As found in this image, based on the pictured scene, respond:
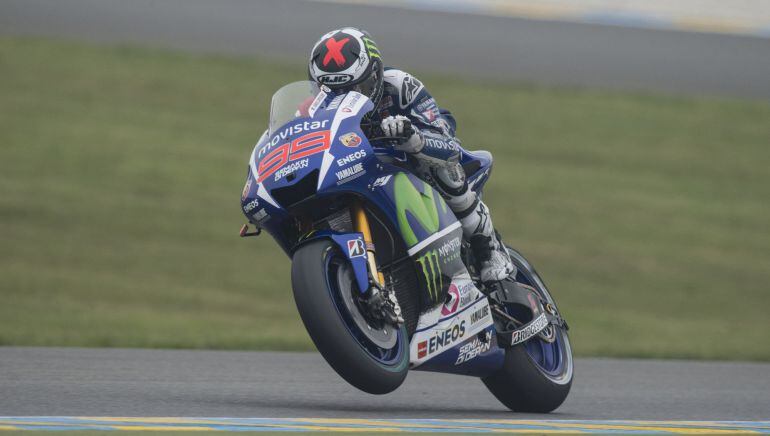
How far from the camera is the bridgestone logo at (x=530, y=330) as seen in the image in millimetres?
6461

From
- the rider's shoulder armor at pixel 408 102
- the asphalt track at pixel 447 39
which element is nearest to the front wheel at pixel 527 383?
the rider's shoulder armor at pixel 408 102

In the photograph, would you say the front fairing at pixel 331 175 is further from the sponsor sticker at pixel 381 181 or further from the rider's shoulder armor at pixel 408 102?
the rider's shoulder armor at pixel 408 102

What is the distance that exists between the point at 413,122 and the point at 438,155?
0.87 ft

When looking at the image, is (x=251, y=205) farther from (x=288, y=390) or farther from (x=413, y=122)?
(x=288, y=390)

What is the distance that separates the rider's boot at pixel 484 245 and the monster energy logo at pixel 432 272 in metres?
0.59

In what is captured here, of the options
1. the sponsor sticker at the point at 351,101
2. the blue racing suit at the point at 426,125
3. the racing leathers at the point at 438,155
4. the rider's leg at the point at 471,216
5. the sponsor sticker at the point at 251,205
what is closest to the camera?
the sponsor sticker at the point at 251,205

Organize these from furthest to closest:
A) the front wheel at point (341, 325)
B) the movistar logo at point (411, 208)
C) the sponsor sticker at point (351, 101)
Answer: the movistar logo at point (411, 208), the sponsor sticker at point (351, 101), the front wheel at point (341, 325)

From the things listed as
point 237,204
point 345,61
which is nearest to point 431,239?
point 345,61

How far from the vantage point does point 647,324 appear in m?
12.0

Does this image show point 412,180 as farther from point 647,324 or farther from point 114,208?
point 114,208

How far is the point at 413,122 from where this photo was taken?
6.26 m

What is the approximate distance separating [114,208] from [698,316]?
621cm

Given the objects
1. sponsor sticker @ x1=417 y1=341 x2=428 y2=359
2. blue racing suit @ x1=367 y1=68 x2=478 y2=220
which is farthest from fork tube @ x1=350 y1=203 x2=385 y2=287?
blue racing suit @ x1=367 y1=68 x2=478 y2=220

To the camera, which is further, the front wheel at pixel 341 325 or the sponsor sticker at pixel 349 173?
the sponsor sticker at pixel 349 173
